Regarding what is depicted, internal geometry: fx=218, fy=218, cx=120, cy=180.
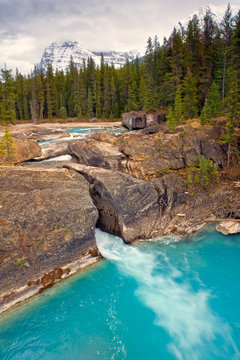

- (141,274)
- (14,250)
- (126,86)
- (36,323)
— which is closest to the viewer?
(36,323)

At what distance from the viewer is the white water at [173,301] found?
9.28 metres

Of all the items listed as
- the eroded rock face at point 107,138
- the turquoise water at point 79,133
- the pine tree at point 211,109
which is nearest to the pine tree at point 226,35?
the pine tree at point 211,109

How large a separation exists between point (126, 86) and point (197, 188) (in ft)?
180

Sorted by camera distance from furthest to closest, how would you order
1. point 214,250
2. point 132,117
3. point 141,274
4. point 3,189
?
point 132,117 → point 214,250 → point 141,274 → point 3,189

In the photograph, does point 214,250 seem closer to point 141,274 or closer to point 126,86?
point 141,274

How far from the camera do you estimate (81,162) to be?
19953 millimetres

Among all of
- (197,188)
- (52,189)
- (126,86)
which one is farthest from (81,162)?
(126,86)

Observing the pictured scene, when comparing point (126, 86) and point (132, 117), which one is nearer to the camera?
point (132, 117)

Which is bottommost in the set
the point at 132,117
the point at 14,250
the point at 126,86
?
the point at 14,250

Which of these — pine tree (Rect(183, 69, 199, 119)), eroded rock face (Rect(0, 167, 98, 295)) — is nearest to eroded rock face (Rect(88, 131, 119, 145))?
eroded rock face (Rect(0, 167, 98, 295))

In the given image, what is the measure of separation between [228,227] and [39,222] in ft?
43.6

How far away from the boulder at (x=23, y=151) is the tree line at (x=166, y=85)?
14278 mm

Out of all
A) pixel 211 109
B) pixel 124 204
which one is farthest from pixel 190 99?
pixel 124 204

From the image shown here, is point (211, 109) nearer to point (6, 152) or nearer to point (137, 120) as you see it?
point (137, 120)
